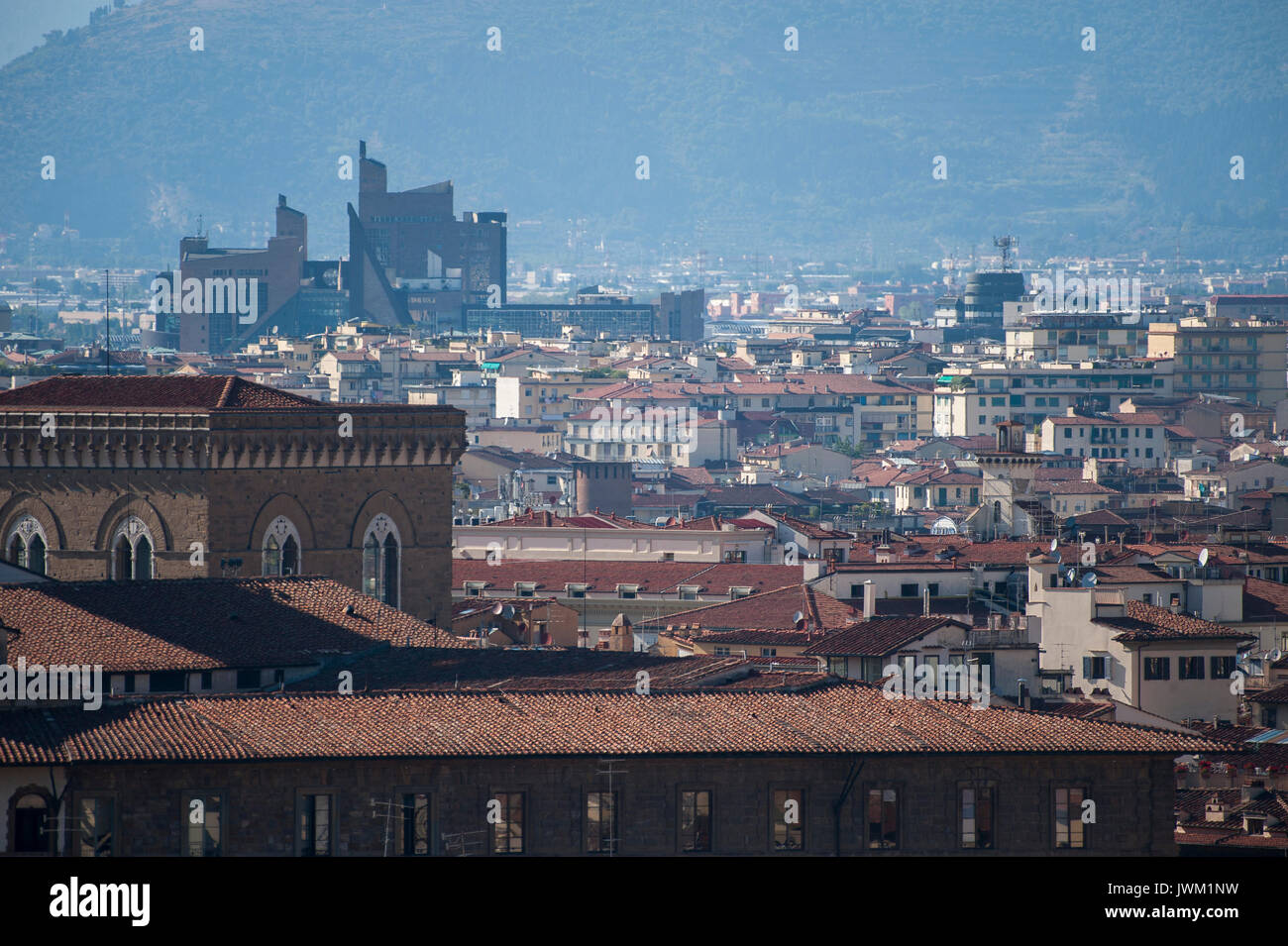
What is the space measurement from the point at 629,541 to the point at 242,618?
52285 millimetres

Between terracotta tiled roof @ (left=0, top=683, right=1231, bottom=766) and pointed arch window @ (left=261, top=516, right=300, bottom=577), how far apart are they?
58.1 feet

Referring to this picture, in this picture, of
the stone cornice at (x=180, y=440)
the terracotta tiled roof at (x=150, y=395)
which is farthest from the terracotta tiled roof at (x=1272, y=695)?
the terracotta tiled roof at (x=150, y=395)

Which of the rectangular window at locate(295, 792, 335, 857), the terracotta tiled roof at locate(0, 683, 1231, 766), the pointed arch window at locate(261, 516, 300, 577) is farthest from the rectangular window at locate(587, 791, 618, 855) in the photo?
the pointed arch window at locate(261, 516, 300, 577)

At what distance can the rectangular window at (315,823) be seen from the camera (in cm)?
3403

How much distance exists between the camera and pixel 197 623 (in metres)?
44.6

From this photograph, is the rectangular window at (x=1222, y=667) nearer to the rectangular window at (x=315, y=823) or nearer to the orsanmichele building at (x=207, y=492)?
the orsanmichele building at (x=207, y=492)

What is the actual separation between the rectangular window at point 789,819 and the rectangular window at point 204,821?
6.38m

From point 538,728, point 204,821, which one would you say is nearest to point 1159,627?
point 538,728

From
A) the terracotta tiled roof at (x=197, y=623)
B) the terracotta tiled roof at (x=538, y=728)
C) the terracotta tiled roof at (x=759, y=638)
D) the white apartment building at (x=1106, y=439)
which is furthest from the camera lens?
the white apartment building at (x=1106, y=439)

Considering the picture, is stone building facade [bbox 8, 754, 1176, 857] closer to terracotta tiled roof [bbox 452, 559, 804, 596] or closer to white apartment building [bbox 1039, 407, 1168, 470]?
terracotta tiled roof [bbox 452, 559, 804, 596]

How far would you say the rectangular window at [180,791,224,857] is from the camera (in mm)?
33656
